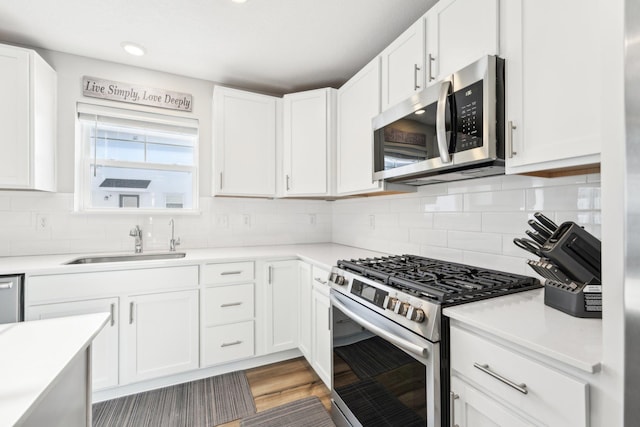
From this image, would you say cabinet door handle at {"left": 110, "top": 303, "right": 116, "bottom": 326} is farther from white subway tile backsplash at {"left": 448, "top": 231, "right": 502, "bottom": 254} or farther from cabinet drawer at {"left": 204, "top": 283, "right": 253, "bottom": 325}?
white subway tile backsplash at {"left": 448, "top": 231, "right": 502, "bottom": 254}

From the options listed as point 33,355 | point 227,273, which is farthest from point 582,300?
point 227,273

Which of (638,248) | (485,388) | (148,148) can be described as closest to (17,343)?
(485,388)

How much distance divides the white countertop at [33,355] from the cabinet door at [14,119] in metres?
1.61

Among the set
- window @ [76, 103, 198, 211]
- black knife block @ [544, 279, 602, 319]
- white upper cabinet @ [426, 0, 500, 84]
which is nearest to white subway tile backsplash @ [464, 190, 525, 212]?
black knife block @ [544, 279, 602, 319]

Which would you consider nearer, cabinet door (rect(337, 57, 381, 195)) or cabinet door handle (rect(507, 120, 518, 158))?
cabinet door handle (rect(507, 120, 518, 158))

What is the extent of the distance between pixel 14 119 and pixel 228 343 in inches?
84.2

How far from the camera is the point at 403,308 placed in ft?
3.90

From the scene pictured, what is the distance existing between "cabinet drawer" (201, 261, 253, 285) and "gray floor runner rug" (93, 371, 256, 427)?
748 millimetres

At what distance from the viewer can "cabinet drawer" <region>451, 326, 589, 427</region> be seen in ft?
2.34

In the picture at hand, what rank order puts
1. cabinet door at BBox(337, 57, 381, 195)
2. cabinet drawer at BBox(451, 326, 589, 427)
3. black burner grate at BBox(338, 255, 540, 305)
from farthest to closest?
cabinet door at BBox(337, 57, 381, 195) → black burner grate at BBox(338, 255, 540, 305) → cabinet drawer at BBox(451, 326, 589, 427)

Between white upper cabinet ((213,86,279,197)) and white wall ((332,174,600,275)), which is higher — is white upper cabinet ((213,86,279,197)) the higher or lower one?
the higher one

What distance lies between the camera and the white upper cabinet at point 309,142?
2514 mm

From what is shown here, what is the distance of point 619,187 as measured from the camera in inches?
25.6

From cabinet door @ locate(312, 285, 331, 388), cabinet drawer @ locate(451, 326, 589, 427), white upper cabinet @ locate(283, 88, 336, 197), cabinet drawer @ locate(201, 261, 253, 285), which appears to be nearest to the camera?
cabinet drawer @ locate(451, 326, 589, 427)
